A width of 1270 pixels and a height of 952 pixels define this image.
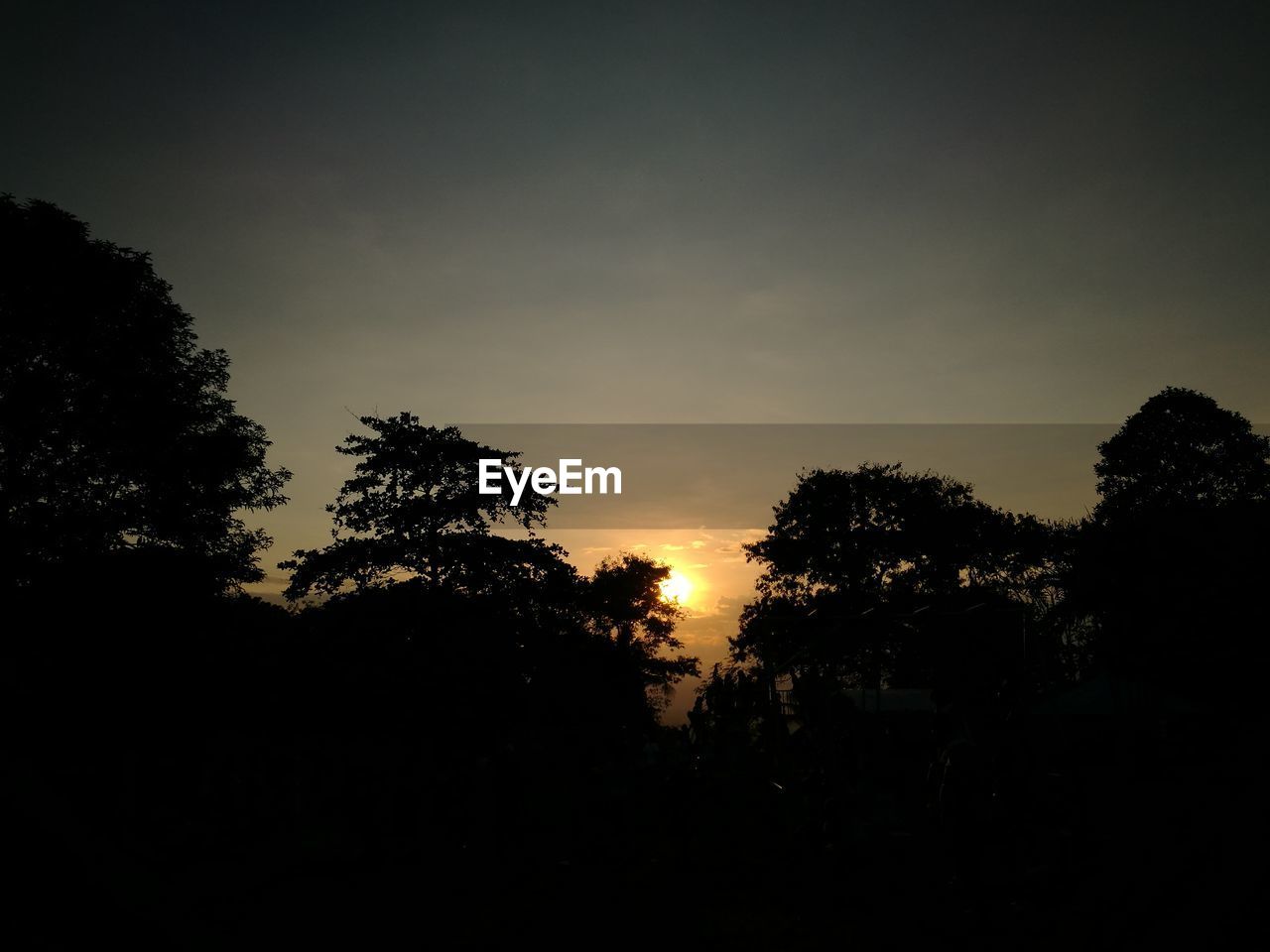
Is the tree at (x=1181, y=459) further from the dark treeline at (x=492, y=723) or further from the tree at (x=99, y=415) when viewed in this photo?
the tree at (x=99, y=415)

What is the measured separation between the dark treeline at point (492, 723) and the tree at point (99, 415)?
8cm

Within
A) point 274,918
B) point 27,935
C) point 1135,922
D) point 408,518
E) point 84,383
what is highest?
point 84,383

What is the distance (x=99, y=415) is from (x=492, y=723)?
13.5m

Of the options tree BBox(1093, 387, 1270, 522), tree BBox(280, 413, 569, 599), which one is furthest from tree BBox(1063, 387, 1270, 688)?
tree BBox(280, 413, 569, 599)

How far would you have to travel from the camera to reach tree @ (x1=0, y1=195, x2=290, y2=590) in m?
17.1

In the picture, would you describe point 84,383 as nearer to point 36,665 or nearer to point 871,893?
point 36,665

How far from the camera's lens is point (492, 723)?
21.0 m

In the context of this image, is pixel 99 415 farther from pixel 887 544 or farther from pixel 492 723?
pixel 887 544

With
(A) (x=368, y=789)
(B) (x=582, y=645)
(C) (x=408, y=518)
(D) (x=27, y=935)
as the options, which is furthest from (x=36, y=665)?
(B) (x=582, y=645)

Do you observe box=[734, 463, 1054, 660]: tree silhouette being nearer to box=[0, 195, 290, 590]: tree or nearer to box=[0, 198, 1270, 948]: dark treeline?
box=[0, 198, 1270, 948]: dark treeline

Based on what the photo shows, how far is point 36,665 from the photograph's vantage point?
10883mm

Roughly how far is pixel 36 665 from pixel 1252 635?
3055 centimetres

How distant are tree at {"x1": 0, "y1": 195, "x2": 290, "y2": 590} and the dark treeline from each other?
0.08 metres

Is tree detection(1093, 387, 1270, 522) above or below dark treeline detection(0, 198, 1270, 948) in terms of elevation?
above
